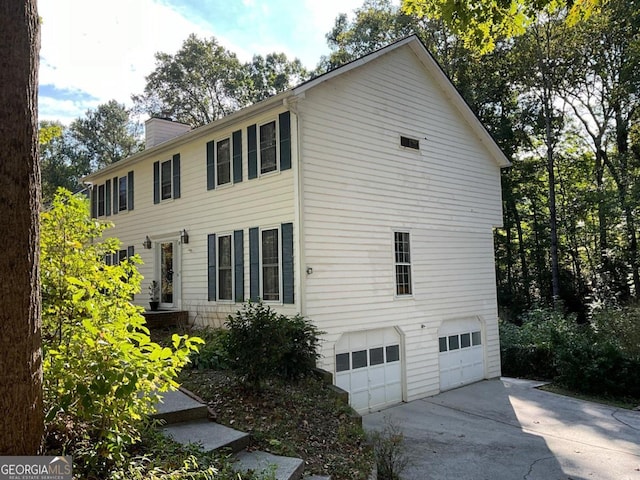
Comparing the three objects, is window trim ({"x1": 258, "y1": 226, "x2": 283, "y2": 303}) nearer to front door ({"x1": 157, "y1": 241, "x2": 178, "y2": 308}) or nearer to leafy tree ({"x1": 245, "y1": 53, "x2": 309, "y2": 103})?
front door ({"x1": 157, "y1": 241, "x2": 178, "y2": 308})

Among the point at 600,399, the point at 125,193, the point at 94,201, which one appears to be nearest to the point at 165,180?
the point at 125,193

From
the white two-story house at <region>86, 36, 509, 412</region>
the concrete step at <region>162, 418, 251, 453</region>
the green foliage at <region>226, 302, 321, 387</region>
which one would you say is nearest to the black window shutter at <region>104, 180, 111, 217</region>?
the white two-story house at <region>86, 36, 509, 412</region>

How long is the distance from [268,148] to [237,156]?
1034 mm

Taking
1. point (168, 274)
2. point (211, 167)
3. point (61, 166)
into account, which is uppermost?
point (61, 166)

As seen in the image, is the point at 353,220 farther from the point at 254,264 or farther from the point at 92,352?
the point at 92,352

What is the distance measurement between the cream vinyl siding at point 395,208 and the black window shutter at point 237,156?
6.36 ft

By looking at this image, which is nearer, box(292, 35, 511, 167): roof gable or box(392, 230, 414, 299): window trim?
box(292, 35, 511, 167): roof gable

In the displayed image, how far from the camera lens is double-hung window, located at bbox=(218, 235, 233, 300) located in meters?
10.1

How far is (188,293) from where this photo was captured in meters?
11.3

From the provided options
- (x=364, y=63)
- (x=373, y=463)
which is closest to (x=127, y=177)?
(x=364, y=63)

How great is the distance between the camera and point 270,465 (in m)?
4.01

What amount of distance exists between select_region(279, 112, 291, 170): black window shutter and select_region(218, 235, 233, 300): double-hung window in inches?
94.0

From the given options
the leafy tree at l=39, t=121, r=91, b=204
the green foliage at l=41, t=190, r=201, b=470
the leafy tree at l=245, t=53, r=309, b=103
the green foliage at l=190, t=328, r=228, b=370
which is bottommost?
the green foliage at l=190, t=328, r=228, b=370

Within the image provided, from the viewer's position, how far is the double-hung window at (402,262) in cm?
1052
